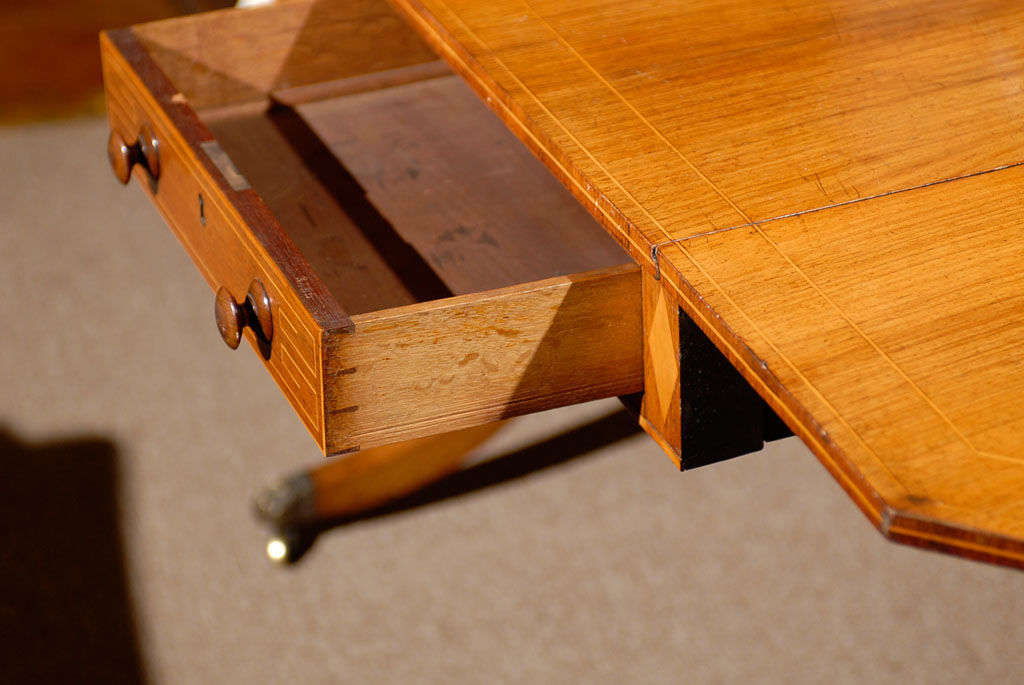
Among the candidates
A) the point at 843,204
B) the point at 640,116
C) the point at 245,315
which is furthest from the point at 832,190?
the point at 245,315

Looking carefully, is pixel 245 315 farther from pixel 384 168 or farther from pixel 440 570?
pixel 440 570

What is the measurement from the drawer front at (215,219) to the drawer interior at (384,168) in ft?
0.19

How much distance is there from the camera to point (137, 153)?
1133 millimetres

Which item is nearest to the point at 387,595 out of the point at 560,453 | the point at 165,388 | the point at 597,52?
the point at 560,453

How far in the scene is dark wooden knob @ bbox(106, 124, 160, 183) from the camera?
1104mm

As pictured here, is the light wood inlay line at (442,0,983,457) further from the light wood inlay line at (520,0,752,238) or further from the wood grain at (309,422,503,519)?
the wood grain at (309,422,503,519)

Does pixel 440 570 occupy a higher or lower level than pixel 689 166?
lower

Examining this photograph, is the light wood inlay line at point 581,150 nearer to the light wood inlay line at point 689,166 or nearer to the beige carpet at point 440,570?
the light wood inlay line at point 689,166

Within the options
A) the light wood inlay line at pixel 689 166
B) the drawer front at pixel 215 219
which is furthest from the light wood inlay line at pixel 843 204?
the drawer front at pixel 215 219

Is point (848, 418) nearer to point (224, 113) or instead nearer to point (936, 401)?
point (936, 401)

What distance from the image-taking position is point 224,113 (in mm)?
1255

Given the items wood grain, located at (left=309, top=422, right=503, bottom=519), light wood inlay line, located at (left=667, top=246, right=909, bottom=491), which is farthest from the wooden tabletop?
wood grain, located at (left=309, top=422, right=503, bottom=519)

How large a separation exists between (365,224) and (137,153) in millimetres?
178

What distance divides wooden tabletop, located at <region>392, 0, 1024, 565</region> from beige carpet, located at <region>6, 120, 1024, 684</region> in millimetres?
750
